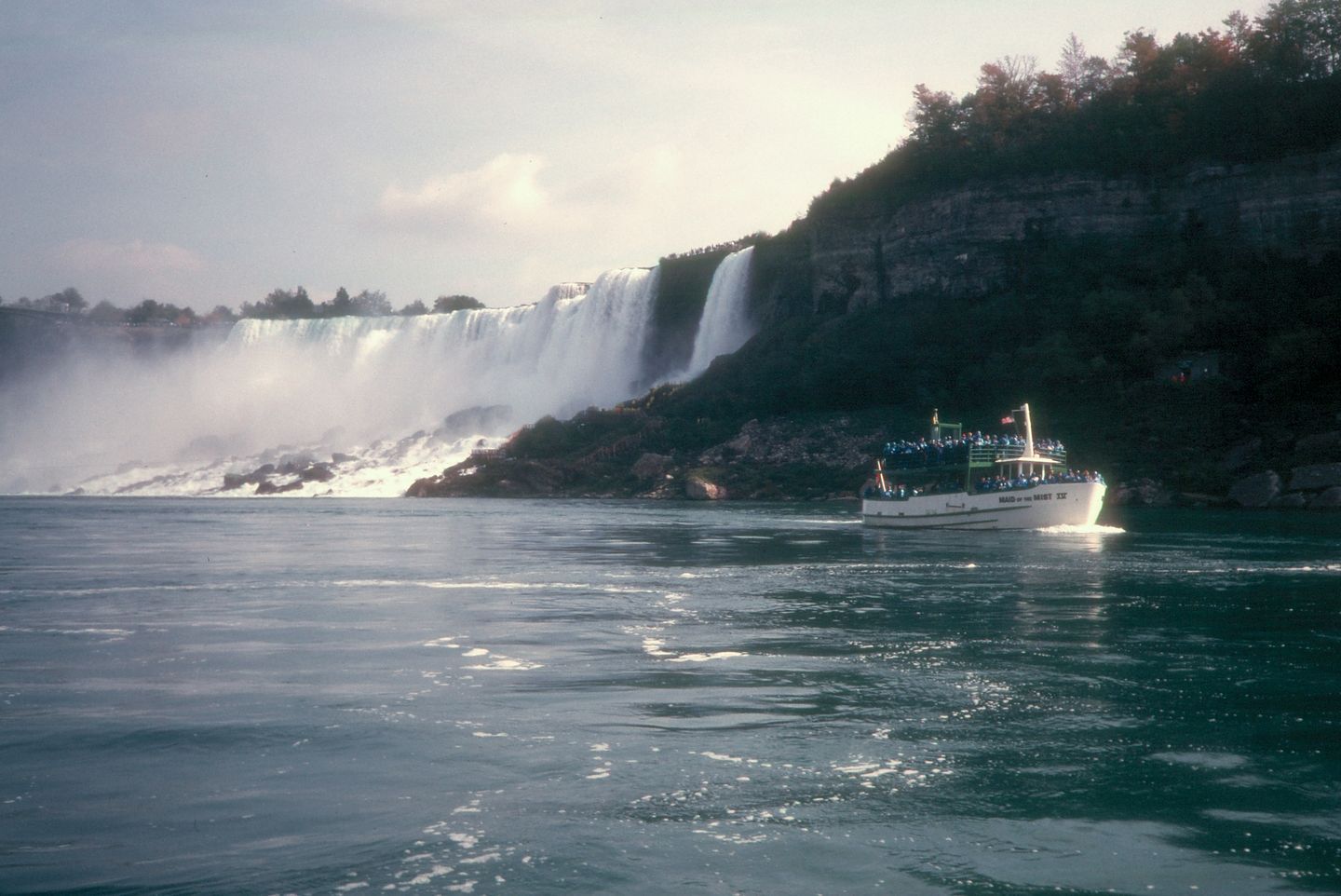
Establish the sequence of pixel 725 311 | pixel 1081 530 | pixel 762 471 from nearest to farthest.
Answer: pixel 1081 530, pixel 762 471, pixel 725 311

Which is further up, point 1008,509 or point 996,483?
point 996,483

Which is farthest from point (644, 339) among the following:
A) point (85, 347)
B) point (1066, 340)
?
point (85, 347)

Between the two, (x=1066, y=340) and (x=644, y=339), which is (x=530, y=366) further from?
(x=1066, y=340)

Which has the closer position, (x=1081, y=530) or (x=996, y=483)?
(x=1081, y=530)

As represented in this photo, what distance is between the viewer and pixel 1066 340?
7962cm

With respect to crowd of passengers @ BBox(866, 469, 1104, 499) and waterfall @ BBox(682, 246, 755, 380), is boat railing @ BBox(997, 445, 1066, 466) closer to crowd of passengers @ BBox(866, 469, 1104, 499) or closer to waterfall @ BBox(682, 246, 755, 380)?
crowd of passengers @ BBox(866, 469, 1104, 499)

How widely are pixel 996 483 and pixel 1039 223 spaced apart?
41.2 metres

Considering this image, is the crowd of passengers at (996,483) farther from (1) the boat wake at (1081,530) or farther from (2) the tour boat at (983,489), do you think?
(1) the boat wake at (1081,530)

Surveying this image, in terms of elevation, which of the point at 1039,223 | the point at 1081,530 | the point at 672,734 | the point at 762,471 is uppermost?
the point at 1039,223

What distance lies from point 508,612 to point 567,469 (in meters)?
67.6

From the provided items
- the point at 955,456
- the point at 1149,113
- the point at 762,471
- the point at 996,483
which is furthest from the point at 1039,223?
the point at 996,483

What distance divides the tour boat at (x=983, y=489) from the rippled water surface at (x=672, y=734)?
1970cm

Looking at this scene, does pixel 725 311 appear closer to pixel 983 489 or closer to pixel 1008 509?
pixel 983 489

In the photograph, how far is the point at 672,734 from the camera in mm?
14094
